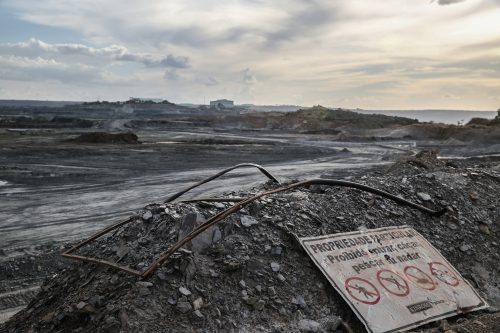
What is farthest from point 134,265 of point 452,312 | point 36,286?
point 36,286

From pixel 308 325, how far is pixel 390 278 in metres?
1.18

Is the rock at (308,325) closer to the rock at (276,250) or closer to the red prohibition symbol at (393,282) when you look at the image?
the rock at (276,250)

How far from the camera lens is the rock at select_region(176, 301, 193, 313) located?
3939 millimetres

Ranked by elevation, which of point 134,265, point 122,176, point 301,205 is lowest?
point 122,176

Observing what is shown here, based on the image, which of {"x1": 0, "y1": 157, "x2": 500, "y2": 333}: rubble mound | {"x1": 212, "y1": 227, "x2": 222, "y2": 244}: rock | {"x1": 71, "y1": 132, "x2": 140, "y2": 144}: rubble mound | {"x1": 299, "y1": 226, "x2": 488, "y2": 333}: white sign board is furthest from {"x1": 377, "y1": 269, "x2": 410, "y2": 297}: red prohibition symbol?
{"x1": 71, "y1": 132, "x2": 140, "y2": 144}: rubble mound

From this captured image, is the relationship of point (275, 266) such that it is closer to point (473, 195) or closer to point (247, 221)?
point (247, 221)

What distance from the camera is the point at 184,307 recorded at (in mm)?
3959

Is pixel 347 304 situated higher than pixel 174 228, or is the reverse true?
pixel 174 228

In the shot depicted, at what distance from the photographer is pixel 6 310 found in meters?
6.47

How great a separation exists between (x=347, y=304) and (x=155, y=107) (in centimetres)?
10639

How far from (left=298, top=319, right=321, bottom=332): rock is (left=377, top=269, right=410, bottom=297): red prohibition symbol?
937 mm

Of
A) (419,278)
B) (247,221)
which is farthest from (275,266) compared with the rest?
(419,278)

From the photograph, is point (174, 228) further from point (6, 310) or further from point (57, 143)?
point (57, 143)

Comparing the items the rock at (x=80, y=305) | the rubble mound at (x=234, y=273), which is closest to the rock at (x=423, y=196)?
the rubble mound at (x=234, y=273)
